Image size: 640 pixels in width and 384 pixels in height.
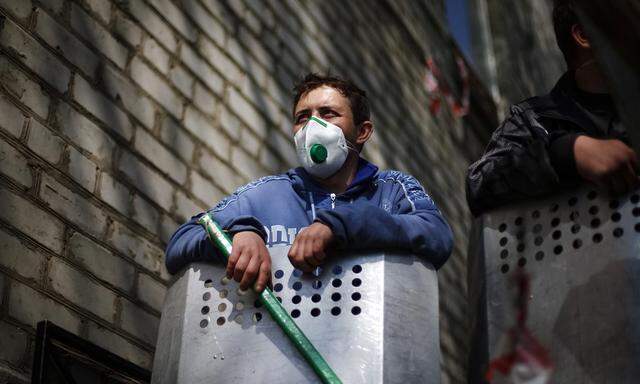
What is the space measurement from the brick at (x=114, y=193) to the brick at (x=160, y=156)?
0.25 meters

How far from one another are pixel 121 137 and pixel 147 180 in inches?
9.0

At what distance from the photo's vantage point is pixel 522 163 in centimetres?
265

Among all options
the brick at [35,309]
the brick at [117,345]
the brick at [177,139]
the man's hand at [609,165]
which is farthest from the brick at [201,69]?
the man's hand at [609,165]

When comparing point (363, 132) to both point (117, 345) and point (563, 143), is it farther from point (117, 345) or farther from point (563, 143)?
point (117, 345)

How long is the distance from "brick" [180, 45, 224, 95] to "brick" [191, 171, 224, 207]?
529mm

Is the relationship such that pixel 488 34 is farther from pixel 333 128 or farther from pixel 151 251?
pixel 333 128

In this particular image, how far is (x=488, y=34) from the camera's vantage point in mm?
11000

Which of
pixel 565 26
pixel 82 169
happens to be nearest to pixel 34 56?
pixel 82 169

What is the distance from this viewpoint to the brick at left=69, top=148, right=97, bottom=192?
3818 millimetres

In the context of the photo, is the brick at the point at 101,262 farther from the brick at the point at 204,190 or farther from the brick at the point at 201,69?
the brick at the point at 201,69

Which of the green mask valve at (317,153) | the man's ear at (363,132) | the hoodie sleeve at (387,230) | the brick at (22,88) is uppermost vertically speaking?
the brick at (22,88)

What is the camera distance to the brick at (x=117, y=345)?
3.72 meters

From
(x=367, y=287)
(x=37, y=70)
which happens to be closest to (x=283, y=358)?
(x=367, y=287)

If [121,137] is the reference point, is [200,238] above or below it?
below
